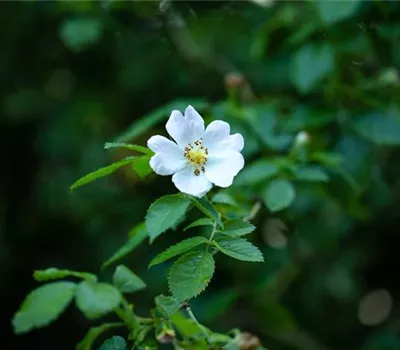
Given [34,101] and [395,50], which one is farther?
[34,101]

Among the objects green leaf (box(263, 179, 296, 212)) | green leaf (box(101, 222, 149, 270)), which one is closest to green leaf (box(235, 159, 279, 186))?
green leaf (box(263, 179, 296, 212))

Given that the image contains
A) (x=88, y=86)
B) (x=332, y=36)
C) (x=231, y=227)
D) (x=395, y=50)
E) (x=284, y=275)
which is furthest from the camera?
(x=88, y=86)

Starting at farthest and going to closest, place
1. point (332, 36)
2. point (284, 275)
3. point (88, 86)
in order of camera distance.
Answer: point (88, 86) < point (284, 275) < point (332, 36)

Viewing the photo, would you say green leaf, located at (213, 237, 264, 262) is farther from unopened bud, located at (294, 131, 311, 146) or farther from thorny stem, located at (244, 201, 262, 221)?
unopened bud, located at (294, 131, 311, 146)

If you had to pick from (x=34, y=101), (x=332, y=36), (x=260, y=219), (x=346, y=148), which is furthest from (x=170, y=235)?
(x=34, y=101)

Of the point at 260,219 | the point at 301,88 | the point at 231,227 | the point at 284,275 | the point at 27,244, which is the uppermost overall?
the point at 231,227

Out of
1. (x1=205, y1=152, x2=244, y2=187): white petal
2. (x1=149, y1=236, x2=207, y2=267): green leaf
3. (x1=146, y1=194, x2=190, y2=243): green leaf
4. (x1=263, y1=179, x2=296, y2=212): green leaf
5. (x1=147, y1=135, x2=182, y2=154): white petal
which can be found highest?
(x1=147, y1=135, x2=182, y2=154): white petal

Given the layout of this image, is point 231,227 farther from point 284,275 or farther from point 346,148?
point 284,275
